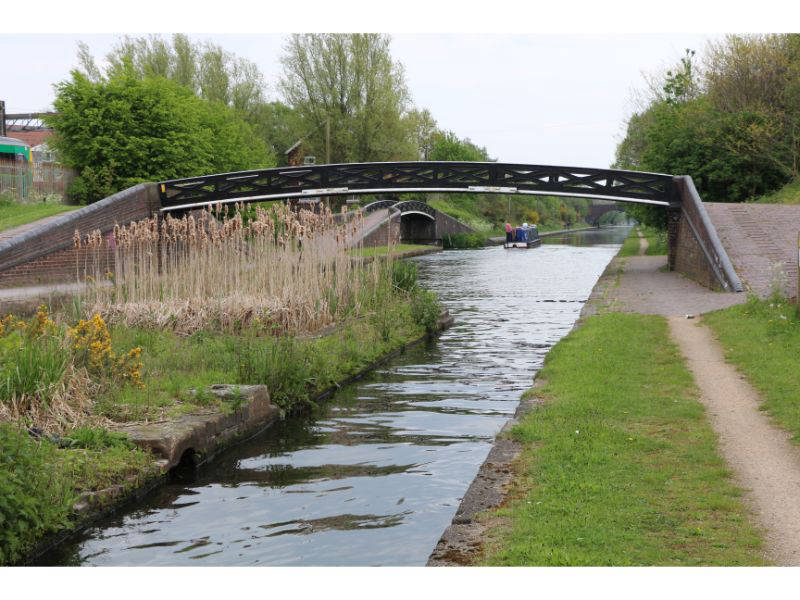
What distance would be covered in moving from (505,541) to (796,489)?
2254 millimetres

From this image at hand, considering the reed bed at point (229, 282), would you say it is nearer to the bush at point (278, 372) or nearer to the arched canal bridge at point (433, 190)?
the bush at point (278, 372)

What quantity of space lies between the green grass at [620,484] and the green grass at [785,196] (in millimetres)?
23360

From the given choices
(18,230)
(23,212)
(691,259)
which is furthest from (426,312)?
(23,212)

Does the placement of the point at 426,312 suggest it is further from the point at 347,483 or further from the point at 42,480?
the point at 42,480

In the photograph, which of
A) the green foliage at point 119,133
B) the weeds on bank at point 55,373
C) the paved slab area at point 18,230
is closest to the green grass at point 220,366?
the weeds on bank at point 55,373

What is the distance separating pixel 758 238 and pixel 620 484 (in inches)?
789

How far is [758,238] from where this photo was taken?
24828 mm

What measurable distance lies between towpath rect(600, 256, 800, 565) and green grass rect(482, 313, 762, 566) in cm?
14

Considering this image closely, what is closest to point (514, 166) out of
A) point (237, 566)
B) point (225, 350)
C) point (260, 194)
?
point (260, 194)

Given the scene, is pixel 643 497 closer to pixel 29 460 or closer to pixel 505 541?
pixel 505 541

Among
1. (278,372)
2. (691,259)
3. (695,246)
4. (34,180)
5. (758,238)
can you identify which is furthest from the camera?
(34,180)

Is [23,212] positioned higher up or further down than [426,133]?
further down

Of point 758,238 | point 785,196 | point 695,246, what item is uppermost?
point 785,196

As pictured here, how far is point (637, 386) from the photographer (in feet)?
34.4
